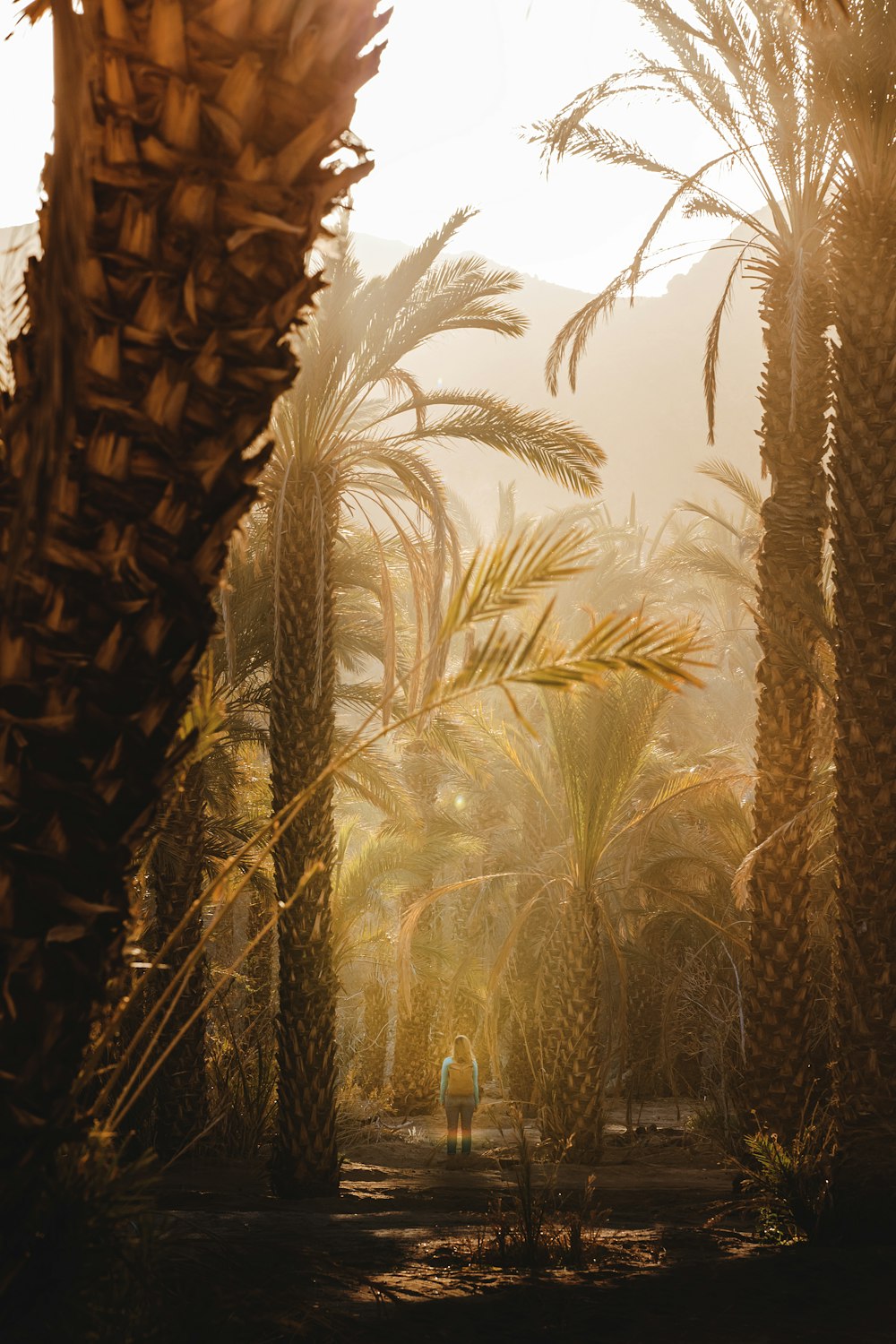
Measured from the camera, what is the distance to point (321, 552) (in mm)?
11109

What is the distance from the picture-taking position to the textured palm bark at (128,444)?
2615 mm

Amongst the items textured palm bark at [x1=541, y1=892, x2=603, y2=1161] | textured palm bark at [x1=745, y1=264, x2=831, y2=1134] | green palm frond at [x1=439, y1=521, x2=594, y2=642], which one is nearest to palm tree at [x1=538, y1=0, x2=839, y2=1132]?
textured palm bark at [x1=745, y1=264, x2=831, y2=1134]

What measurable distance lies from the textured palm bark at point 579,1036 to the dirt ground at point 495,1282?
4267 millimetres

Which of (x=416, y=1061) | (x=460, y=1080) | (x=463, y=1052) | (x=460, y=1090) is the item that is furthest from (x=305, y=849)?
(x=416, y=1061)

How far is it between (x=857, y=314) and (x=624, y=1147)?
35.8 feet

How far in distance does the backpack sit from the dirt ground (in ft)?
12.9

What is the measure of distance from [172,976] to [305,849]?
2993mm

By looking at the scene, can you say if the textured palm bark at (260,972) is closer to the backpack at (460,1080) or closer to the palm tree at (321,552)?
the backpack at (460,1080)

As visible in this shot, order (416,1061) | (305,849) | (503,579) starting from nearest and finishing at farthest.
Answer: (503,579), (305,849), (416,1061)

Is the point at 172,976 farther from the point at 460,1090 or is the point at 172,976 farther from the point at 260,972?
the point at 260,972

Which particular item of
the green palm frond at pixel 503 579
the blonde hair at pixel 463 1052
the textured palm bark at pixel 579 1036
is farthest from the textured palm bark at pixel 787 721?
the green palm frond at pixel 503 579

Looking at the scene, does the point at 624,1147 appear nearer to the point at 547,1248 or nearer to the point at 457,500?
the point at 547,1248

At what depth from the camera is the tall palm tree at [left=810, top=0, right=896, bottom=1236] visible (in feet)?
28.0

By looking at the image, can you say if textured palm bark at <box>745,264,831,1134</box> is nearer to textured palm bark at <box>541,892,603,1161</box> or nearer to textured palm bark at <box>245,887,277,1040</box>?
textured palm bark at <box>541,892,603,1161</box>
